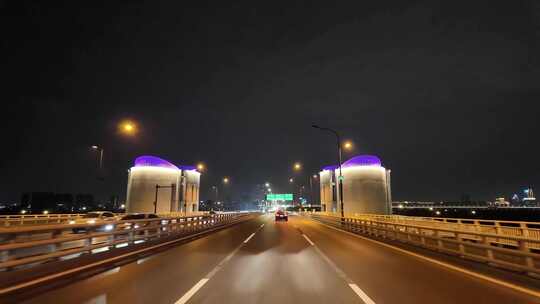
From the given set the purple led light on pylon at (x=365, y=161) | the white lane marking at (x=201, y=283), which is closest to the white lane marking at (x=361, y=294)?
the white lane marking at (x=201, y=283)

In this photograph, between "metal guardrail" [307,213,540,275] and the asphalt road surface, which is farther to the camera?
"metal guardrail" [307,213,540,275]

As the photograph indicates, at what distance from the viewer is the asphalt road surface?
6.89 metres

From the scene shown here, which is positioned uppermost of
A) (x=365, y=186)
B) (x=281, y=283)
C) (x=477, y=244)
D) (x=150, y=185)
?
(x=150, y=185)

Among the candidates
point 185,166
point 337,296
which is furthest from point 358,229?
point 185,166

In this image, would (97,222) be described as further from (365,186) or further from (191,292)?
(365,186)

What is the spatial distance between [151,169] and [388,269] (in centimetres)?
9593

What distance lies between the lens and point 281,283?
8359 mm

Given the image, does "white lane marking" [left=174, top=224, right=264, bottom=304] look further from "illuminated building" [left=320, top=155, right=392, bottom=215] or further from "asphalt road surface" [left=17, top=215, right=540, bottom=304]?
"illuminated building" [left=320, top=155, right=392, bottom=215]

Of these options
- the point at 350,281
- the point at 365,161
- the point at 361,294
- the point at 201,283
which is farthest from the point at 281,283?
the point at 365,161

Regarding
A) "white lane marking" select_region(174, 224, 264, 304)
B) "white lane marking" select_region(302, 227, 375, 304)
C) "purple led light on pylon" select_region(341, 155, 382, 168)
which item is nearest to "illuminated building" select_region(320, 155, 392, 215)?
"purple led light on pylon" select_region(341, 155, 382, 168)

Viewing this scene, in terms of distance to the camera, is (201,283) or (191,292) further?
(201,283)

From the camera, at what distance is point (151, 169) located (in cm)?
9888

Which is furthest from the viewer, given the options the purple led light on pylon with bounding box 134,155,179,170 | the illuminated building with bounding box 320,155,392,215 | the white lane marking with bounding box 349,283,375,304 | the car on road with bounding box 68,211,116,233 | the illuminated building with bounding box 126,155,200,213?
the purple led light on pylon with bounding box 134,155,179,170

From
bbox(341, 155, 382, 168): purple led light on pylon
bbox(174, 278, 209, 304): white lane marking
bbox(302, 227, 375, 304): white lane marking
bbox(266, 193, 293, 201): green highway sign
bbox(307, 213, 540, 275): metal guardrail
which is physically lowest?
bbox(174, 278, 209, 304): white lane marking
